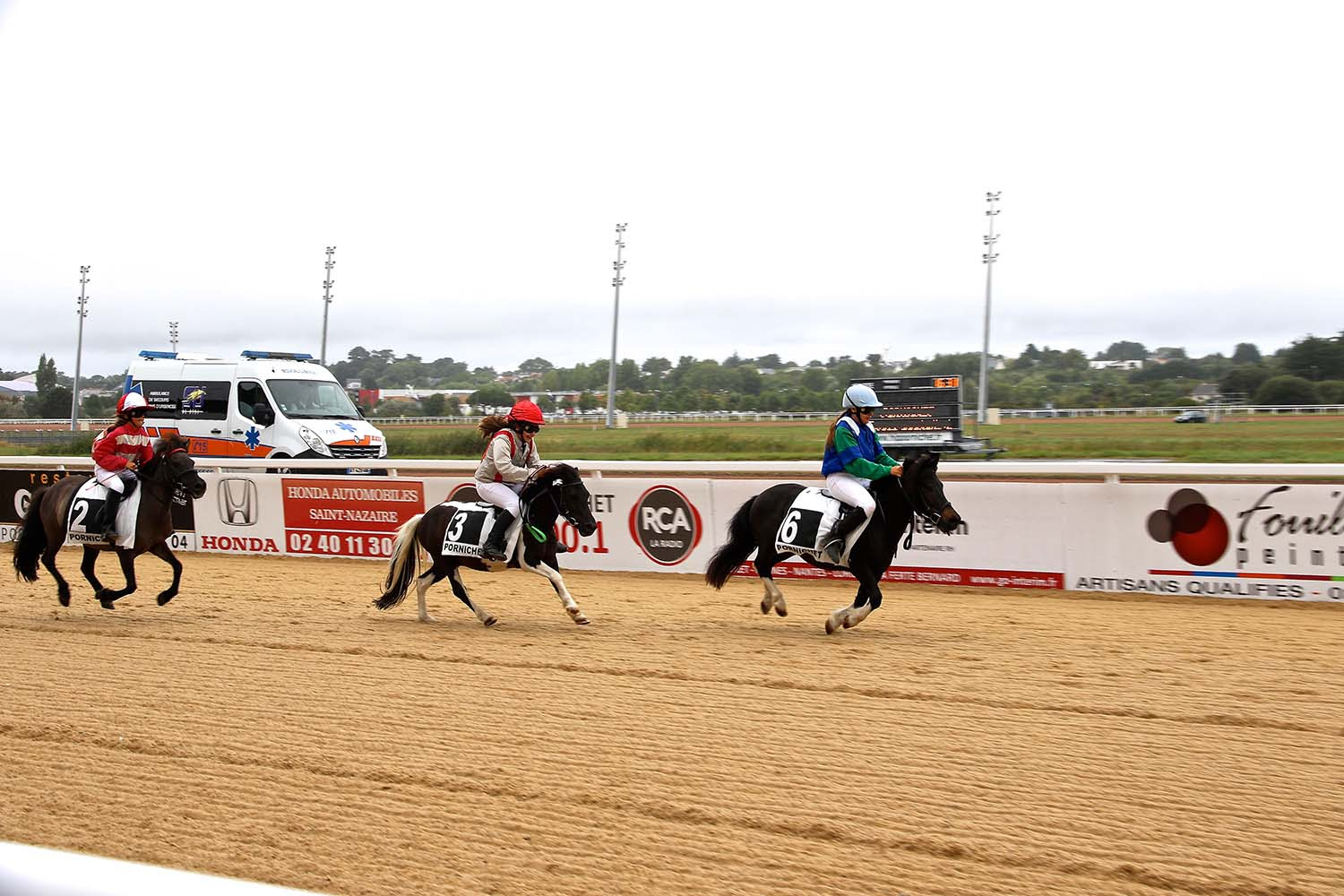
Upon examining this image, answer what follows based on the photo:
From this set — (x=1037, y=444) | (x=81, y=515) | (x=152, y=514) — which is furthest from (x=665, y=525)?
(x=1037, y=444)

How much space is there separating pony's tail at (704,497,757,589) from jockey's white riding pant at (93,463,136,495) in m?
5.90

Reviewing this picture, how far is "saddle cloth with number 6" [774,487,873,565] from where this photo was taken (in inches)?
402

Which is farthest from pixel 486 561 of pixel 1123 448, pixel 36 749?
pixel 1123 448

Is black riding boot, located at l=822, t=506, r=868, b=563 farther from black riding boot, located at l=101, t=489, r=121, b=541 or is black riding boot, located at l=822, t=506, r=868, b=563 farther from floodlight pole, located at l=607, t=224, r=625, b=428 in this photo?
floodlight pole, located at l=607, t=224, r=625, b=428

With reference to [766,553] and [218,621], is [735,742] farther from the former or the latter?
[218,621]

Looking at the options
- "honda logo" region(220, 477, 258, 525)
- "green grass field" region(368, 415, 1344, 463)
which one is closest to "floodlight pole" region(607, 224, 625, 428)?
"green grass field" region(368, 415, 1344, 463)

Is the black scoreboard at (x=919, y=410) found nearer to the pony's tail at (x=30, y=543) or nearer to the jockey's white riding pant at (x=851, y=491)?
the jockey's white riding pant at (x=851, y=491)

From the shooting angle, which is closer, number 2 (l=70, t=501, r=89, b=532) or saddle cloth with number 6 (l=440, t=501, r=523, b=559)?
saddle cloth with number 6 (l=440, t=501, r=523, b=559)

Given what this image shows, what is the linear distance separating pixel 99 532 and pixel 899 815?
9360 millimetres

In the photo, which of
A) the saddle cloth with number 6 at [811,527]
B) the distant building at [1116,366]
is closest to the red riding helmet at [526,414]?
the saddle cloth with number 6 at [811,527]

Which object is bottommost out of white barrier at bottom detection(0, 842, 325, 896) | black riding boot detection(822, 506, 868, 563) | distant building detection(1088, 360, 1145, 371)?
black riding boot detection(822, 506, 868, 563)

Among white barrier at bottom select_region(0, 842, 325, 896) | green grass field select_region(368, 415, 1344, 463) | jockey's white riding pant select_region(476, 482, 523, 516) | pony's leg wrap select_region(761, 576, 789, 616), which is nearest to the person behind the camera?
white barrier at bottom select_region(0, 842, 325, 896)

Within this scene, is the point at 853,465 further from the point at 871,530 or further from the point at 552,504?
the point at 552,504

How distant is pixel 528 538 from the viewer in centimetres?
1083
